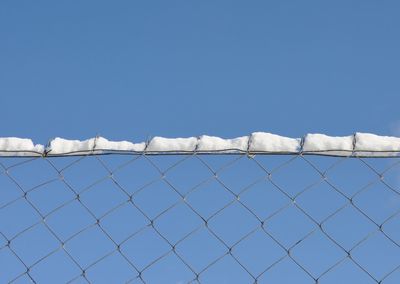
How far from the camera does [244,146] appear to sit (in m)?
2.40

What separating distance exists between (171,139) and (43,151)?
0.43m

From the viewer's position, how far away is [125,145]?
2494mm

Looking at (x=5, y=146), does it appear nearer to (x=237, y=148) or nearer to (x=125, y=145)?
(x=125, y=145)

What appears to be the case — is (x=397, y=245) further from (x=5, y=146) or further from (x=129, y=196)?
(x=5, y=146)

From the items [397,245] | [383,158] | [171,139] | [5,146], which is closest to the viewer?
[397,245]

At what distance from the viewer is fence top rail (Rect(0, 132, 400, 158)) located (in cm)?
233

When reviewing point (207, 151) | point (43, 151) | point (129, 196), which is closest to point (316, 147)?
point (207, 151)

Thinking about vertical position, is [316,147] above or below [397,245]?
above

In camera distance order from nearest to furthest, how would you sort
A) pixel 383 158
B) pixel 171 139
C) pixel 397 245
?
pixel 397 245
pixel 383 158
pixel 171 139

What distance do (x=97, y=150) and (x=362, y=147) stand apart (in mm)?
805

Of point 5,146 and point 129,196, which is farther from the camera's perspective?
point 5,146

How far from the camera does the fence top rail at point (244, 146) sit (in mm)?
2328

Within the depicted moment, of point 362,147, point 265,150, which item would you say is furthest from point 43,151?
point 362,147

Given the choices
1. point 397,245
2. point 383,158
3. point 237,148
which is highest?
point 237,148
